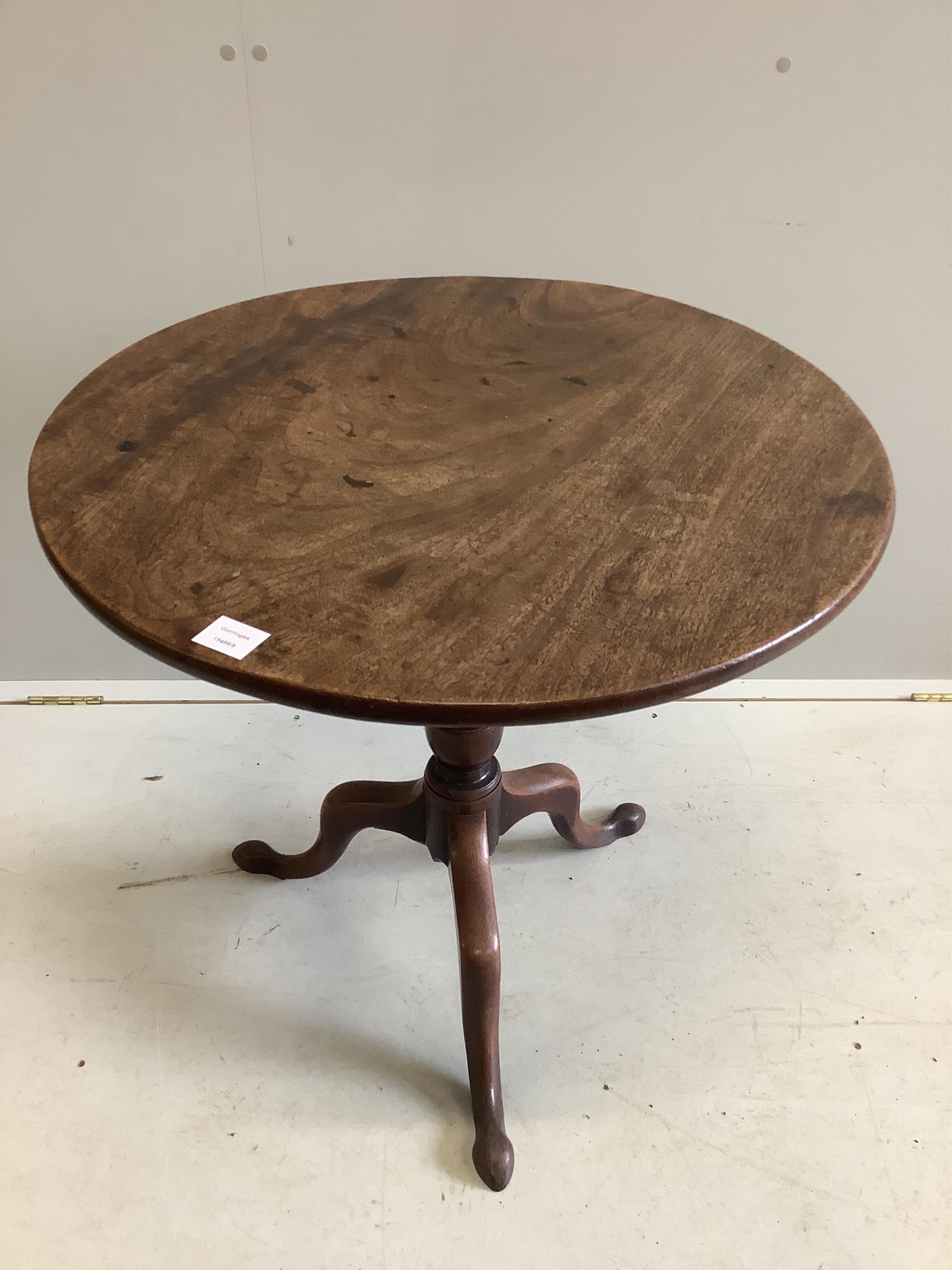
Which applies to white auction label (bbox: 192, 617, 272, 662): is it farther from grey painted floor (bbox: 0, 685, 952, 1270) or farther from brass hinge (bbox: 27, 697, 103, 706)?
brass hinge (bbox: 27, 697, 103, 706)

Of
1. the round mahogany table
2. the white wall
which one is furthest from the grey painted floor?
the white wall

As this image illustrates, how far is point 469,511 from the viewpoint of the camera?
2.98 feet

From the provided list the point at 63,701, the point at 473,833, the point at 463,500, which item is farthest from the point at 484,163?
the point at 63,701

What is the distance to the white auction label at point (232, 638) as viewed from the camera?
73 centimetres

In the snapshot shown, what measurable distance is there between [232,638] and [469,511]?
0.26 meters

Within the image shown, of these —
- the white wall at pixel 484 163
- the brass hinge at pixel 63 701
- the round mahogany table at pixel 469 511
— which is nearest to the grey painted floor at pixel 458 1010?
the brass hinge at pixel 63 701

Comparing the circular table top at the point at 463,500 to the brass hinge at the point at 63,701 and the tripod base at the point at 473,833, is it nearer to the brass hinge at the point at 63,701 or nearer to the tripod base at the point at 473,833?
the tripod base at the point at 473,833

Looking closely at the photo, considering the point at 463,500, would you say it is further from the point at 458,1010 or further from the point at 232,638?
the point at 458,1010

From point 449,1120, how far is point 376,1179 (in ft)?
0.37

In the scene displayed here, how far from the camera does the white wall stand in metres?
1.38

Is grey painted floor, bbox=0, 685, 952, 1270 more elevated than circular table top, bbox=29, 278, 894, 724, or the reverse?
circular table top, bbox=29, 278, 894, 724

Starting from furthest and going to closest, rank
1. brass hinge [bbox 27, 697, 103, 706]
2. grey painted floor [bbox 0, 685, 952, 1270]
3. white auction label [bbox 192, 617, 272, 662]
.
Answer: brass hinge [bbox 27, 697, 103, 706] < grey painted floor [bbox 0, 685, 952, 1270] < white auction label [bbox 192, 617, 272, 662]

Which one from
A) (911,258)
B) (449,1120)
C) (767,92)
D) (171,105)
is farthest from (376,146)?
(449,1120)

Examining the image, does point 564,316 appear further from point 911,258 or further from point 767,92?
point 911,258
